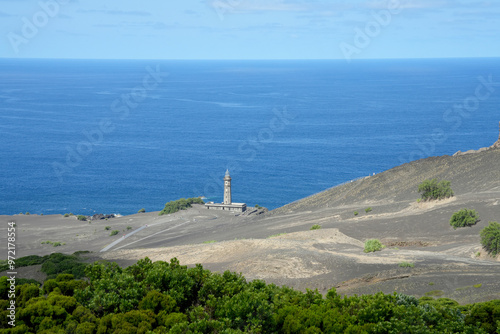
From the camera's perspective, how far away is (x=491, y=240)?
3300 centimetres

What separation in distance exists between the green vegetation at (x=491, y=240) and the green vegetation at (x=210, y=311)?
12499 mm

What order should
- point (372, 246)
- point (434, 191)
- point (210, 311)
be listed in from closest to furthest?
point (210, 311) < point (372, 246) < point (434, 191)

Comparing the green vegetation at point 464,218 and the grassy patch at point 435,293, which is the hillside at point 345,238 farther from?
the green vegetation at point 464,218

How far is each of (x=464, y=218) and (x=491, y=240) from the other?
27.0ft

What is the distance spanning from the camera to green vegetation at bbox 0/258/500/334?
60.4ft

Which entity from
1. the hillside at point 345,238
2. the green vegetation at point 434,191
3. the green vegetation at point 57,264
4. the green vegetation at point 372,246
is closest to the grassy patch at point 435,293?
the hillside at point 345,238

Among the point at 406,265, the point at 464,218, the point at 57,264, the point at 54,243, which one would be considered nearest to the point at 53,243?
the point at 54,243

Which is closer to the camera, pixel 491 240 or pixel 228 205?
pixel 491 240

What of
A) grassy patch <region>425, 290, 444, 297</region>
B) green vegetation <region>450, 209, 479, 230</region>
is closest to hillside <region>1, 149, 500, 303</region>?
grassy patch <region>425, 290, 444, 297</region>

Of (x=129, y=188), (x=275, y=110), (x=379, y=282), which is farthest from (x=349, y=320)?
(x=275, y=110)

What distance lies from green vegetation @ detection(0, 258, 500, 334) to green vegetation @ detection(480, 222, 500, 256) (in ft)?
41.0

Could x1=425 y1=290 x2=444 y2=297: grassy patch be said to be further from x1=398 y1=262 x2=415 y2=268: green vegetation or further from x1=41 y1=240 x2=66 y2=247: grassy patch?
x1=41 y1=240 x2=66 y2=247: grassy patch

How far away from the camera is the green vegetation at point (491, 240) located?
107 ft

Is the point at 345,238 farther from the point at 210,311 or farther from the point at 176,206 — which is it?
the point at 176,206
